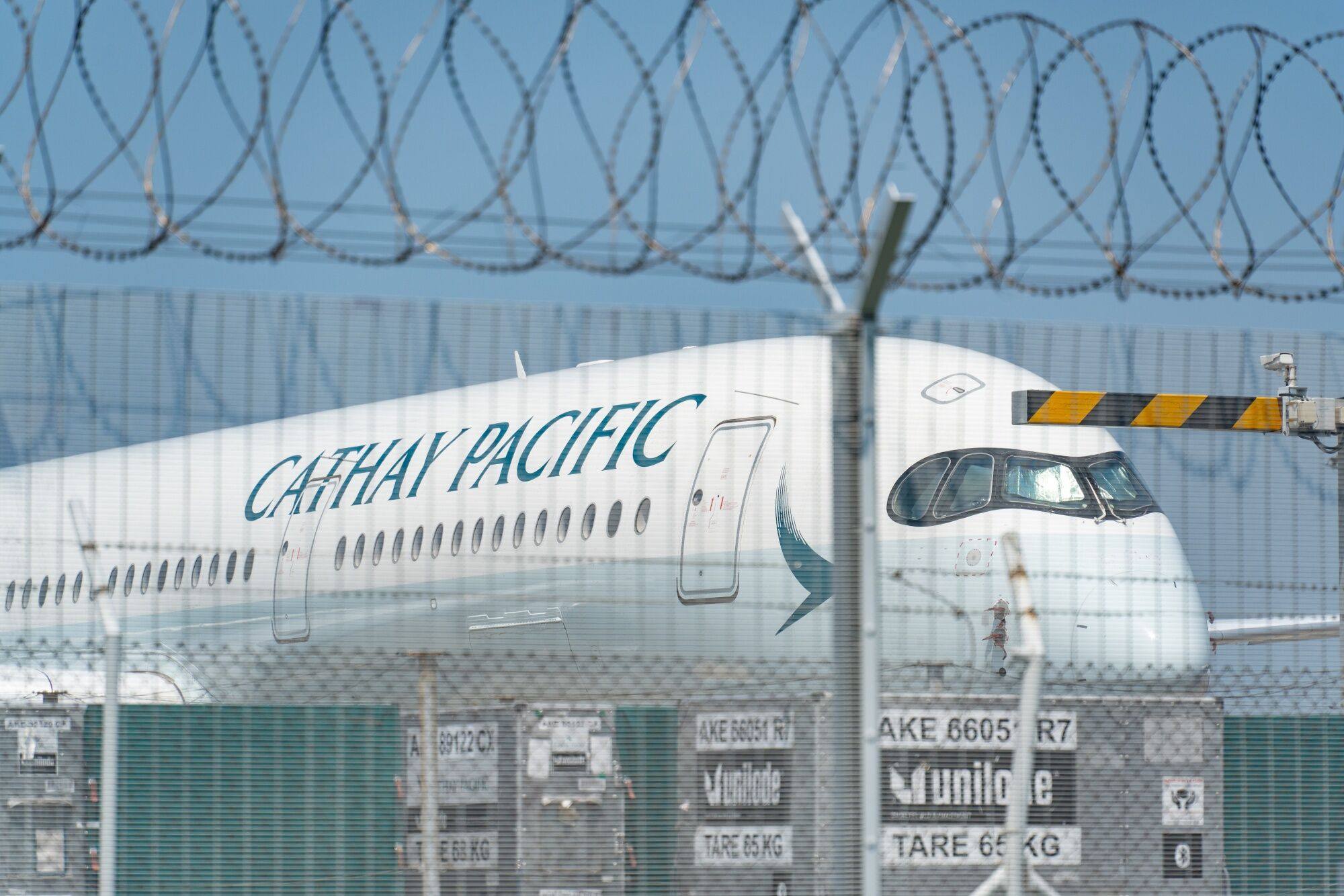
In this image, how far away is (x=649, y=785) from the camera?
20.3ft

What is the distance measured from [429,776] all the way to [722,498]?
399 cm

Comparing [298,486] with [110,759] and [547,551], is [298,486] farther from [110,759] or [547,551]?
[110,759]

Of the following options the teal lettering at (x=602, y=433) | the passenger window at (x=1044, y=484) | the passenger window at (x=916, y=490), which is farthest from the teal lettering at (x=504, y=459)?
the passenger window at (x=1044, y=484)

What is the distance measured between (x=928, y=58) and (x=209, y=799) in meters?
3.87

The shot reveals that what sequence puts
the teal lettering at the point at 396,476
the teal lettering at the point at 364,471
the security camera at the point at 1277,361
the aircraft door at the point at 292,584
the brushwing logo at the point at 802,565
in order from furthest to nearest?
the teal lettering at the point at 396,476, the teal lettering at the point at 364,471, the security camera at the point at 1277,361, the aircraft door at the point at 292,584, the brushwing logo at the point at 802,565

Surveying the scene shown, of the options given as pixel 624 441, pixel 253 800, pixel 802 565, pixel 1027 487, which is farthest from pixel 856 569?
pixel 1027 487

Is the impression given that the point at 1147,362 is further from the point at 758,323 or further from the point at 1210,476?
the point at 758,323

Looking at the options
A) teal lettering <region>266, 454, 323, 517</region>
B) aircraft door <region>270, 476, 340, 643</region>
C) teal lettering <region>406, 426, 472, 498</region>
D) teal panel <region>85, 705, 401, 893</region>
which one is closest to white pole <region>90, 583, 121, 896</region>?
teal panel <region>85, 705, 401, 893</region>

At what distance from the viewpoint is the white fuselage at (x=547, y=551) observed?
5.97 m

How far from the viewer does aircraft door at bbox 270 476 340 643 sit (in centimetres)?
632

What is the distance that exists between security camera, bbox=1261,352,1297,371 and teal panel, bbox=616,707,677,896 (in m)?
2.89

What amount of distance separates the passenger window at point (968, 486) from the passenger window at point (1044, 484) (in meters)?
0.17

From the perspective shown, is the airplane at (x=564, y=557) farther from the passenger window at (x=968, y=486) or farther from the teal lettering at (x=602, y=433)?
the passenger window at (x=968, y=486)

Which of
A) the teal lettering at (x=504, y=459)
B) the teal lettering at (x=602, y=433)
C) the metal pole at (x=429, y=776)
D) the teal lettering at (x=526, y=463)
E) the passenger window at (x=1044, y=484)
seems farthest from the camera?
the teal lettering at (x=504, y=459)
